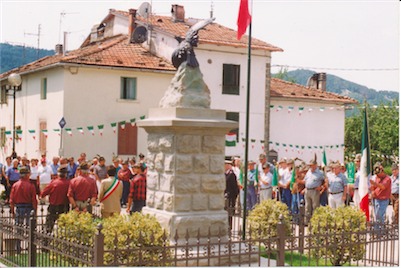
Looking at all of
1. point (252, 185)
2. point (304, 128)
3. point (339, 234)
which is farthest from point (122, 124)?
point (339, 234)

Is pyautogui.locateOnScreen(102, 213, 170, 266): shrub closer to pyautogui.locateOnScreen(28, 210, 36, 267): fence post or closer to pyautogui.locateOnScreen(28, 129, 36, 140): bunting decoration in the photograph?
pyautogui.locateOnScreen(28, 210, 36, 267): fence post

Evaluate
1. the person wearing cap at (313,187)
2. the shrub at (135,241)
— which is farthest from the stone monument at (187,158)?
the person wearing cap at (313,187)

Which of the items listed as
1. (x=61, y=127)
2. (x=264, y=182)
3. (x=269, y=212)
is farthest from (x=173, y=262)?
(x=61, y=127)

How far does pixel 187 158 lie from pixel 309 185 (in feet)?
24.1

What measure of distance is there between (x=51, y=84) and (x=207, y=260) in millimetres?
21540

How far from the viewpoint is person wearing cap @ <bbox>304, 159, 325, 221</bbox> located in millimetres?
16688

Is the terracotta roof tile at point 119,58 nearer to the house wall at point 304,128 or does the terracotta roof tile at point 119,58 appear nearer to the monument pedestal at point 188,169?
the house wall at point 304,128

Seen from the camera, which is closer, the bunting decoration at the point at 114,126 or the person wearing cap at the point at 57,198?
the person wearing cap at the point at 57,198

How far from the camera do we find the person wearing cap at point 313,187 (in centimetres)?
1669

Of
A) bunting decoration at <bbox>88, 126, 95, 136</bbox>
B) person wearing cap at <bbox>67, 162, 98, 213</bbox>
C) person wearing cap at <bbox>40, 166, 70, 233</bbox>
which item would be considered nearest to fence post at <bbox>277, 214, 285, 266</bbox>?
person wearing cap at <bbox>67, 162, 98, 213</bbox>

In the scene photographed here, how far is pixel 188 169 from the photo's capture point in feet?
33.3

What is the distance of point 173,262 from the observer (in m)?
8.88

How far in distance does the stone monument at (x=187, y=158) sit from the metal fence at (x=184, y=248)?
0.33 metres

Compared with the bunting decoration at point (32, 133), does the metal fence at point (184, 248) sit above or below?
below
